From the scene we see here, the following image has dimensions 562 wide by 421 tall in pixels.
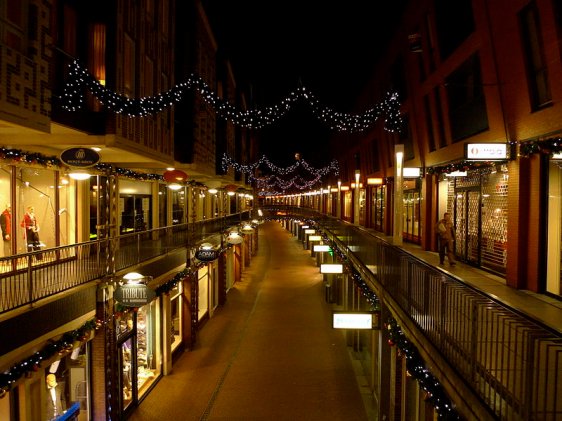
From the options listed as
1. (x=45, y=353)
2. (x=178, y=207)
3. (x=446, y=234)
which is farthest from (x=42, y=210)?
(x=178, y=207)

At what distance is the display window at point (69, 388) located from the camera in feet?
31.1

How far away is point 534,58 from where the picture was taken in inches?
395

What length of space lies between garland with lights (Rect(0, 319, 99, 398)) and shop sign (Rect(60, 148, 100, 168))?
3224 millimetres

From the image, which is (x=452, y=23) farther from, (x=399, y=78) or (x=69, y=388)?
(x=69, y=388)

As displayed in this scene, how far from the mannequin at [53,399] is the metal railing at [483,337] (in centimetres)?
689

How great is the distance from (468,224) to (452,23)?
20.8 feet

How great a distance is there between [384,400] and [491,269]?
4.52 m

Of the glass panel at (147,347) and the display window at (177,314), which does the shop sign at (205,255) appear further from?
the glass panel at (147,347)

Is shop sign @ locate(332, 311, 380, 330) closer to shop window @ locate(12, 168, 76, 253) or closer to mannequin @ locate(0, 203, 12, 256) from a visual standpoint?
shop window @ locate(12, 168, 76, 253)

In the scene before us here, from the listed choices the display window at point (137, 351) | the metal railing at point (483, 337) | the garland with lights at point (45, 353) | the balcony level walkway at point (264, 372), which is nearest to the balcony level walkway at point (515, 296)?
the metal railing at point (483, 337)

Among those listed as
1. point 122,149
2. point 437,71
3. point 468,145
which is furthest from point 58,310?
point 437,71

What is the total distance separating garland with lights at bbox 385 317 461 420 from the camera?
225 inches

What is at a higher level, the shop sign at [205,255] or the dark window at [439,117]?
the dark window at [439,117]

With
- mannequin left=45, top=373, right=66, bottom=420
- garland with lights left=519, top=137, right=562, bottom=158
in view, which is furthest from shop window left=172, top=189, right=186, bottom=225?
garland with lights left=519, top=137, right=562, bottom=158
